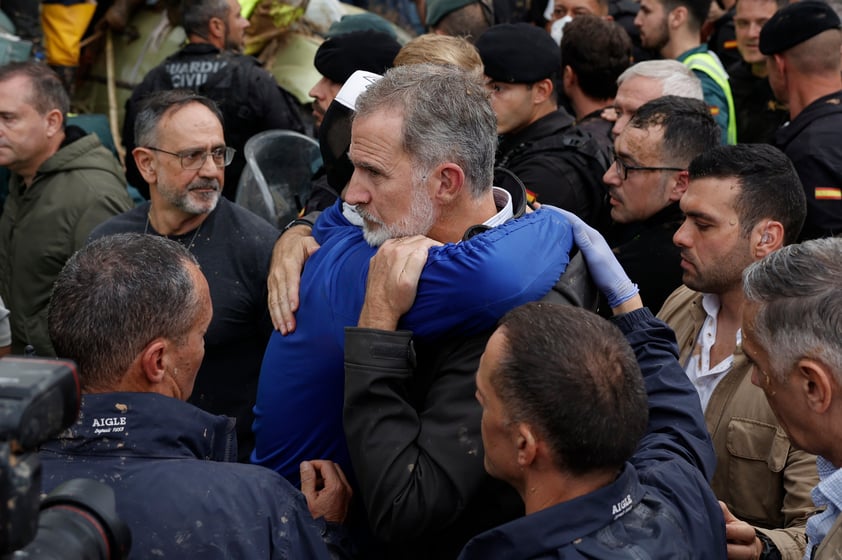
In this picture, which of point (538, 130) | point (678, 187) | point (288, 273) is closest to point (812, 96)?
point (678, 187)

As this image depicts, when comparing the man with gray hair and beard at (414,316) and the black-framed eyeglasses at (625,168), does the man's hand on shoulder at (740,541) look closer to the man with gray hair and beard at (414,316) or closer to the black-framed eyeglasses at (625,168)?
the man with gray hair and beard at (414,316)

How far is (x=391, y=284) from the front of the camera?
242cm

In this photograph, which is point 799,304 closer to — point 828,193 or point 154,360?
point 154,360

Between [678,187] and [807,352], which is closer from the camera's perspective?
[807,352]

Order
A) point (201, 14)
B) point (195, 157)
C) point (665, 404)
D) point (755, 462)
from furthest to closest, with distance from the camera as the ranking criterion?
point (201, 14) → point (195, 157) → point (755, 462) → point (665, 404)

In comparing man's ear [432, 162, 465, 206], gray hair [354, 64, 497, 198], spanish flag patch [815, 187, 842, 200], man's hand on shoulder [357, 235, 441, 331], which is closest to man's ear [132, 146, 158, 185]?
gray hair [354, 64, 497, 198]

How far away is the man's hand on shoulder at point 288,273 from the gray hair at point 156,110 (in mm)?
1262

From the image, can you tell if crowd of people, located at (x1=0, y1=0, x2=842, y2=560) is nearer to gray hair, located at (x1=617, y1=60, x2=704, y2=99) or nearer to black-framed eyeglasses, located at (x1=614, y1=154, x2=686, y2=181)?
black-framed eyeglasses, located at (x1=614, y1=154, x2=686, y2=181)

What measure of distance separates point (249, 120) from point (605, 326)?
4483mm

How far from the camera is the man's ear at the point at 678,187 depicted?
4258 mm

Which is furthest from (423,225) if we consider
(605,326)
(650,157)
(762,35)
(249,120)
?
(249,120)

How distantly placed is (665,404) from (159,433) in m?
1.30

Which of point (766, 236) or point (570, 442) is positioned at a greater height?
point (570, 442)

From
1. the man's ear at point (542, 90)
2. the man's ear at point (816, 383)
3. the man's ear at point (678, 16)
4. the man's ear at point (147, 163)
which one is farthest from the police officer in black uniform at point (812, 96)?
the man's ear at point (147, 163)
